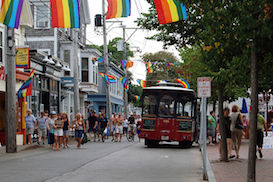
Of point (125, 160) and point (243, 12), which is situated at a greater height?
point (243, 12)

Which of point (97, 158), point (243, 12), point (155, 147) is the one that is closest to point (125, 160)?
point (97, 158)

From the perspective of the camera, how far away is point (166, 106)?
26.1 metres

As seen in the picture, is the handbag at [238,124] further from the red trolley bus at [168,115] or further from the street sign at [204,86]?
the red trolley bus at [168,115]

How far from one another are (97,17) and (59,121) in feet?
59.3

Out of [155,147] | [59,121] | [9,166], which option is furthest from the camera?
[155,147]

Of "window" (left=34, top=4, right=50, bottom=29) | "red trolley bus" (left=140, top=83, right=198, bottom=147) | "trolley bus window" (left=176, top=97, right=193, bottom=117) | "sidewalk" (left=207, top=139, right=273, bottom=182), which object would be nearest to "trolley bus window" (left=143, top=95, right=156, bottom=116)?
"red trolley bus" (left=140, top=83, right=198, bottom=147)

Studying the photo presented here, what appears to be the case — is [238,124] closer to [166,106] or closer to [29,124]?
[166,106]

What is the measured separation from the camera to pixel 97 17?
40.8 m

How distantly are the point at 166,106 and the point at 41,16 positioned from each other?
18.4 m

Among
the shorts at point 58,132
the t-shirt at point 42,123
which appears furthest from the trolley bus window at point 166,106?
the t-shirt at point 42,123

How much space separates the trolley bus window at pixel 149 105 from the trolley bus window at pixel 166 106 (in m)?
0.34

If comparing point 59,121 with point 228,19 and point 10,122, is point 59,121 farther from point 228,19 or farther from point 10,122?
point 228,19

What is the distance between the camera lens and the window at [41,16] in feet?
133

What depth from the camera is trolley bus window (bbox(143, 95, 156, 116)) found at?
26125 millimetres
